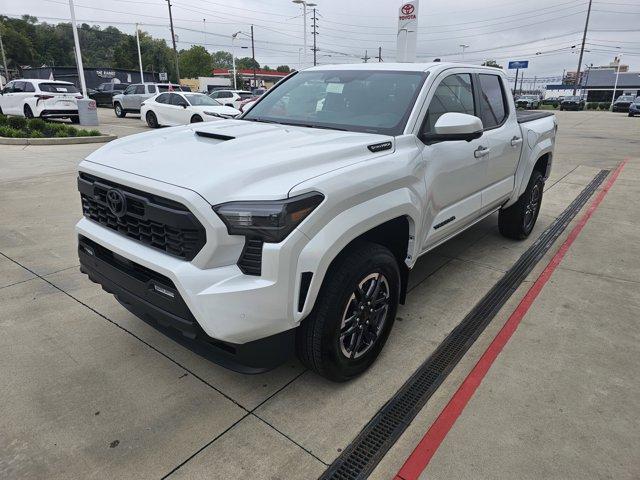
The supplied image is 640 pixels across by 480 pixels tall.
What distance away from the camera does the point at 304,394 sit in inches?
110

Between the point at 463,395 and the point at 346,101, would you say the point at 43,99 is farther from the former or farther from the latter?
the point at 463,395

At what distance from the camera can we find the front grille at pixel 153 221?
2230 millimetres

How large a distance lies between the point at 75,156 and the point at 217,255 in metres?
10.3

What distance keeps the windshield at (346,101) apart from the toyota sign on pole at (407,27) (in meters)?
10.1

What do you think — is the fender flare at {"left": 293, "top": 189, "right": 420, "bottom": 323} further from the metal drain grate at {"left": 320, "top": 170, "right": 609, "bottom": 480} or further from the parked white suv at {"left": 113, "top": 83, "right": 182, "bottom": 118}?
the parked white suv at {"left": 113, "top": 83, "right": 182, "bottom": 118}

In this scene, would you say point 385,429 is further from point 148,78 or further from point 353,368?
point 148,78

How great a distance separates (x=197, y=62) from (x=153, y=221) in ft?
357

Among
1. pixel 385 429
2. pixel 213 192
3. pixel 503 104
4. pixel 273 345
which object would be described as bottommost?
pixel 385 429

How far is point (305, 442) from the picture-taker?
8.00ft

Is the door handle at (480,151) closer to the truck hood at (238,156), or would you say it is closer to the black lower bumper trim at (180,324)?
the truck hood at (238,156)

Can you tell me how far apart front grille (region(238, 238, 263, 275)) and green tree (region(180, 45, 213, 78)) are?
348 feet

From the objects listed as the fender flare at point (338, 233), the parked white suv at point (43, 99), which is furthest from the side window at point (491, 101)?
the parked white suv at point (43, 99)

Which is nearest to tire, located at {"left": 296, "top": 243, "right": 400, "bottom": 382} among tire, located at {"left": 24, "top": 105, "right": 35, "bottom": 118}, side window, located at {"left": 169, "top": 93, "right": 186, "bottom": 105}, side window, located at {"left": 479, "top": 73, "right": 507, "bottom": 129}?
side window, located at {"left": 479, "top": 73, "right": 507, "bottom": 129}

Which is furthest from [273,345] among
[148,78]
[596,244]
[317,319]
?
[148,78]
